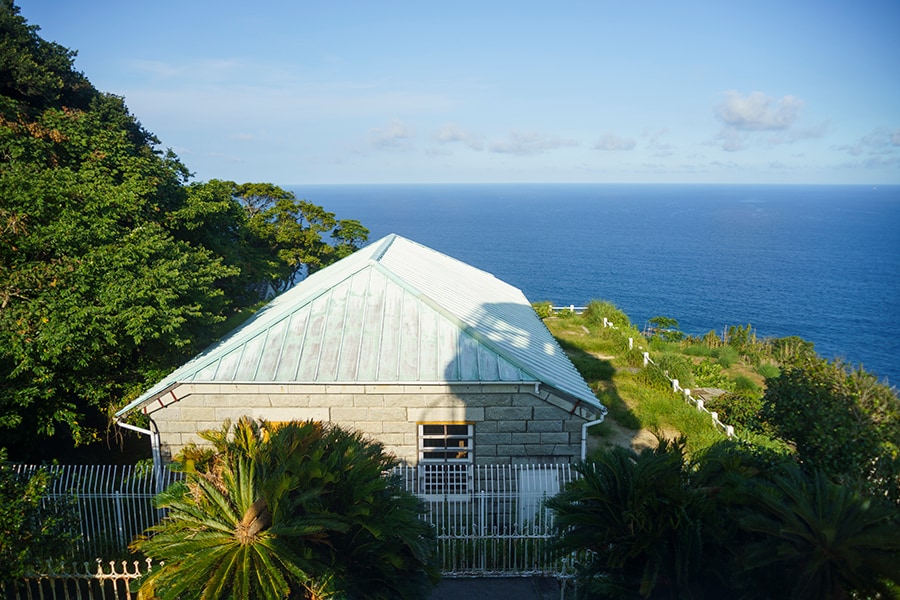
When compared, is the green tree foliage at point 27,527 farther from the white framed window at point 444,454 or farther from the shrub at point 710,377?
the shrub at point 710,377

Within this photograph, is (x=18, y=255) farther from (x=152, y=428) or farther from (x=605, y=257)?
(x=605, y=257)

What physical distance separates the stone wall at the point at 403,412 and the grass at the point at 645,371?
15.8 feet

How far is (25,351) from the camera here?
10.8 metres

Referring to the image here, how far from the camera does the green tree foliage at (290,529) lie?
6.42m

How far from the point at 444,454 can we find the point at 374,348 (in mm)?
2733

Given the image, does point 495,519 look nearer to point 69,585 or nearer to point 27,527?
point 69,585

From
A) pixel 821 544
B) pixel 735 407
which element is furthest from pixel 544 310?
pixel 821 544

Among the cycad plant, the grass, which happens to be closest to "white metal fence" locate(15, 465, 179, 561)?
the cycad plant

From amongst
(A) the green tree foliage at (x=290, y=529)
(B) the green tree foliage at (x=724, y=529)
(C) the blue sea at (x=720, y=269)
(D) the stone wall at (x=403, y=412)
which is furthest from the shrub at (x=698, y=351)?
(A) the green tree foliage at (x=290, y=529)

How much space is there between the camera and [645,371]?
71.9ft

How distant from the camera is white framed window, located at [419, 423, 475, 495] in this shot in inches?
457

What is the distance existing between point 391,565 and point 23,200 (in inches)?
464

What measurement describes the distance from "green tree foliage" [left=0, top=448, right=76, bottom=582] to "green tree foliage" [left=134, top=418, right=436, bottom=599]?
1920 millimetres

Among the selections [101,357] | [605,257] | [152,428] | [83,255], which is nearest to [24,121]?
[83,255]
